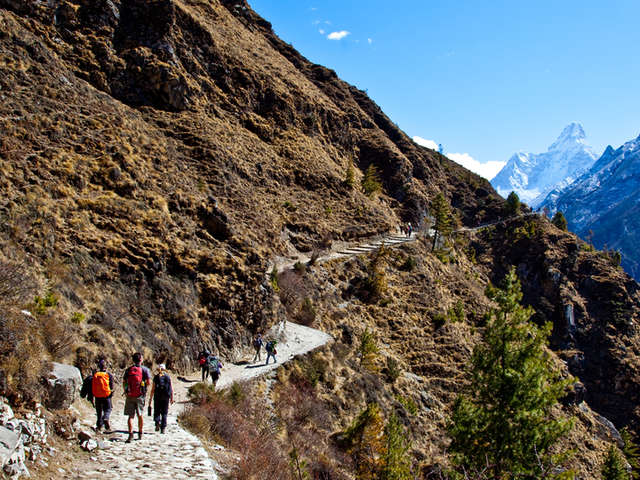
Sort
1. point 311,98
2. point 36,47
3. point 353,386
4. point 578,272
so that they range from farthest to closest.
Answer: point 578,272
point 311,98
point 36,47
point 353,386

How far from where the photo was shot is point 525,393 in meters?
12.7

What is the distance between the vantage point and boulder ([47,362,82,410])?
7301 mm

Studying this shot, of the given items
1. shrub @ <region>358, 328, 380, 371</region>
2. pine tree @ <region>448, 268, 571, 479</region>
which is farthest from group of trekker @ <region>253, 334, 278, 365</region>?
shrub @ <region>358, 328, 380, 371</region>

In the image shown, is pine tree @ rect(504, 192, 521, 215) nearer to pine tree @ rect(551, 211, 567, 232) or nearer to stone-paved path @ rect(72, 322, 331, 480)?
pine tree @ rect(551, 211, 567, 232)

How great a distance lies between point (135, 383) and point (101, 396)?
2.02 ft

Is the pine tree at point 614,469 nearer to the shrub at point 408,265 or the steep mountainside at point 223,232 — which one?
the steep mountainside at point 223,232

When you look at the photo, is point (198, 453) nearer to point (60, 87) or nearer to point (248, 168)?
point (60, 87)

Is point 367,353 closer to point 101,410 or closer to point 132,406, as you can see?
point 132,406

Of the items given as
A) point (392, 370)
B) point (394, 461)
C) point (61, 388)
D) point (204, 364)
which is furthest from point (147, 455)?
point (392, 370)

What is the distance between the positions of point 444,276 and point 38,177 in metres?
41.3

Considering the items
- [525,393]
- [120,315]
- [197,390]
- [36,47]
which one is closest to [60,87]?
[36,47]

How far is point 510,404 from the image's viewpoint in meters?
12.8

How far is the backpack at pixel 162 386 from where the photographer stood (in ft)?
27.9

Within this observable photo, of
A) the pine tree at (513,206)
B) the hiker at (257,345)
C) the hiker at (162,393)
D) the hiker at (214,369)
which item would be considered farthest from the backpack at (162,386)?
the pine tree at (513,206)
